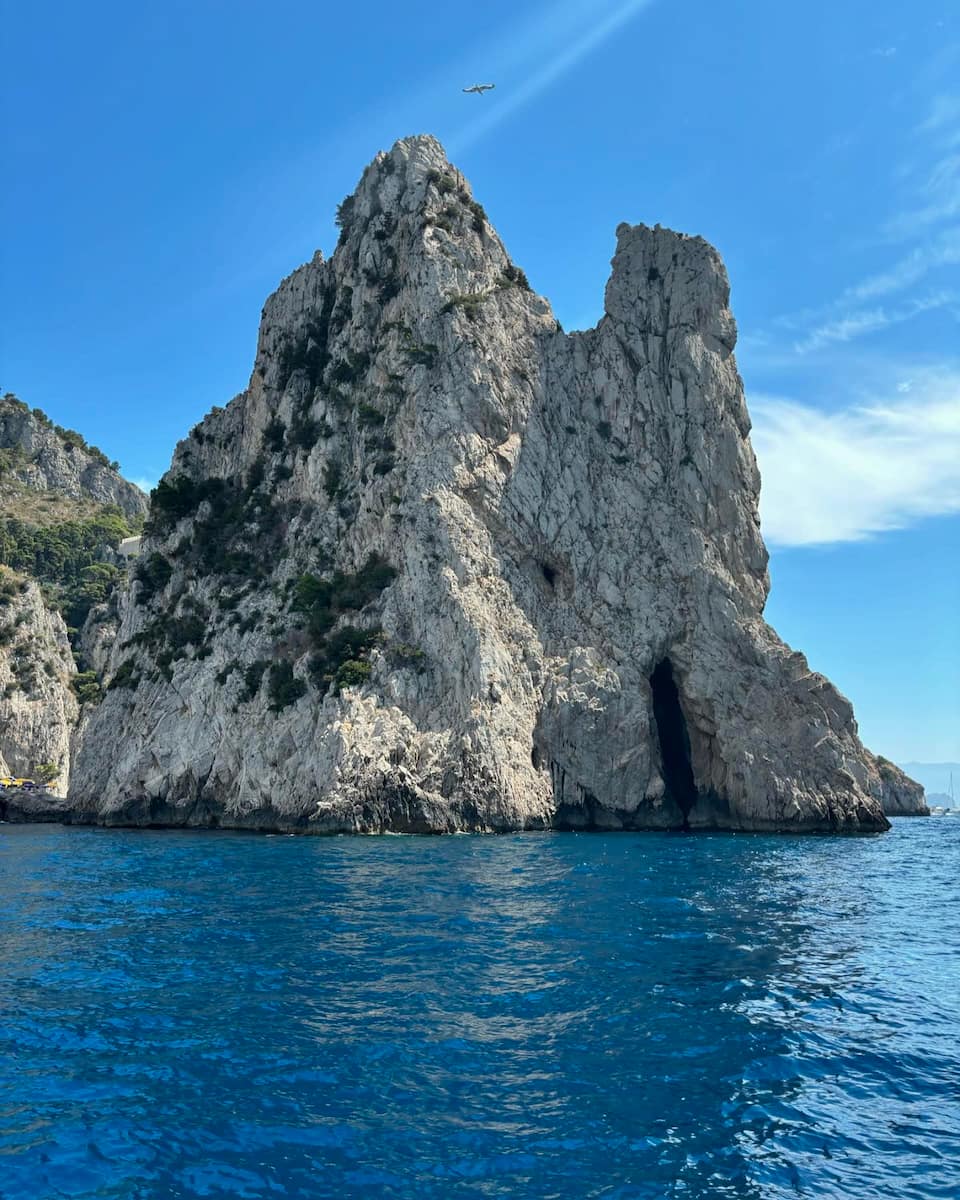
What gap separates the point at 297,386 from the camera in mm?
77062

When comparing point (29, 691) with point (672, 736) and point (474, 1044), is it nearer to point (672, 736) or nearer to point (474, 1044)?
point (672, 736)

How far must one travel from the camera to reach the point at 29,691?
302ft

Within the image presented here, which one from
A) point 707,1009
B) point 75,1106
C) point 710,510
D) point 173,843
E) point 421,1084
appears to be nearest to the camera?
point 75,1106

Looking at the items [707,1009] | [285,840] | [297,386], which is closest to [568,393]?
[297,386]

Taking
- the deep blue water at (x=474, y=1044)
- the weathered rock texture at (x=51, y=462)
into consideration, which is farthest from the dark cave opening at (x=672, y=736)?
the weathered rock texture at (x=51, y=462)

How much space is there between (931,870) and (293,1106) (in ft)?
110

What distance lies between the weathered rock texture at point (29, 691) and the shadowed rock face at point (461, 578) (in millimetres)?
27725

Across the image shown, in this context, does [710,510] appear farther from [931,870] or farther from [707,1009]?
[707,1009]

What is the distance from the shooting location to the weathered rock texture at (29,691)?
89625mm

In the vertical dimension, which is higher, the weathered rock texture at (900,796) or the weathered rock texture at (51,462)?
the weathered rock texture at (51,462)

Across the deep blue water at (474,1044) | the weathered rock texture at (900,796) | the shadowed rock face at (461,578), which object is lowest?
the deep blue water at (474,1044)

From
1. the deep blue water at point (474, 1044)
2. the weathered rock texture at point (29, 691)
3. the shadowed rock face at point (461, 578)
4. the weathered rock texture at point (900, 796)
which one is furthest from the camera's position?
the weathered rock texture at point (900, 796)

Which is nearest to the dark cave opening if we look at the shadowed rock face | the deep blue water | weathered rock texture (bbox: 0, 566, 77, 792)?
the shadowed rock face

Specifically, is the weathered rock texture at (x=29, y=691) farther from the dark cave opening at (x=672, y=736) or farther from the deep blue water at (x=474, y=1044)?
the deep blue water at (x=474, y=1044)
